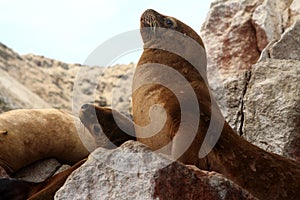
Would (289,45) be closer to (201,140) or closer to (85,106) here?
(85,106)

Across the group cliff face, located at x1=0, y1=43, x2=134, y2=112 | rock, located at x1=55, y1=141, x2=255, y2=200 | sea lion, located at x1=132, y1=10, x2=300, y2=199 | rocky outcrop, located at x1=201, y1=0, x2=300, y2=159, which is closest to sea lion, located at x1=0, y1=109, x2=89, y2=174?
rocky outcrop, located at x1=201, y1=0, x2=300, y2=159

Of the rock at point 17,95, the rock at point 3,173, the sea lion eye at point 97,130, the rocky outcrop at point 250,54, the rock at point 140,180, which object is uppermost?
the rocky outcrop at point 250,54

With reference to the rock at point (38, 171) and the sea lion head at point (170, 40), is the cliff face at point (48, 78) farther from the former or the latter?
the sea lion head at point (170, 40)

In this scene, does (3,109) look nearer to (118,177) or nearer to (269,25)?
(269,25)

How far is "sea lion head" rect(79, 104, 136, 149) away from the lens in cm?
632

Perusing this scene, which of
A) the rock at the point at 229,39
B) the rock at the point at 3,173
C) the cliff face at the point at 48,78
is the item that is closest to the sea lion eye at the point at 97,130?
the rock at the point at 3,173

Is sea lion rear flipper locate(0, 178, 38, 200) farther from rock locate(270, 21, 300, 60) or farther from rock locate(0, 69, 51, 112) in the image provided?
rock locate(0, 69, 51, 112)

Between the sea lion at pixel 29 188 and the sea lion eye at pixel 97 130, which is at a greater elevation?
the sea lion eye at pixel 97 130

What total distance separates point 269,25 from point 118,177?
5.88 metres

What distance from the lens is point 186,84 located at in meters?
5.42

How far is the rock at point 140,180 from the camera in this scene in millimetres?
3598

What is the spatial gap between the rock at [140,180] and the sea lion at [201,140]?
97 cm

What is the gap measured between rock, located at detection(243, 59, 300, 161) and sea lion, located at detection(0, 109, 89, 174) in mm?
2437

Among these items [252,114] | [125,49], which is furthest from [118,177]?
[252,114]
